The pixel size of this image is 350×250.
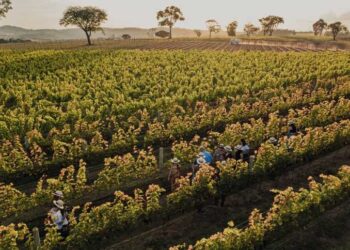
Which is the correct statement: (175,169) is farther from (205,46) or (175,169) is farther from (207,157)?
(205,46)

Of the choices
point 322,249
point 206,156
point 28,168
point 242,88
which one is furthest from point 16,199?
point 242,88

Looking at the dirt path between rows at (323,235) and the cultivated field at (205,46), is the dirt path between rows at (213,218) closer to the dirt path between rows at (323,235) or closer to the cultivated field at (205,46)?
the dirt path between rows at (323,235)

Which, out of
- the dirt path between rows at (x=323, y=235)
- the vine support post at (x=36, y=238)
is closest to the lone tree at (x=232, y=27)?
the dirt path between rows at (x=323, y=235)

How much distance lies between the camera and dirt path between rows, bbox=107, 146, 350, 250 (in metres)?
12.8

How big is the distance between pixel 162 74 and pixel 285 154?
1059 inches

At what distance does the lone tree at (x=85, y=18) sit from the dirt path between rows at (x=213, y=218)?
8873cm

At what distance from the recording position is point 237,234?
406 inches

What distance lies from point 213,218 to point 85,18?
309 feet

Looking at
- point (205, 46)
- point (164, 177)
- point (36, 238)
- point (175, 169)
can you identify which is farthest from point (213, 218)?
point (205, 46)

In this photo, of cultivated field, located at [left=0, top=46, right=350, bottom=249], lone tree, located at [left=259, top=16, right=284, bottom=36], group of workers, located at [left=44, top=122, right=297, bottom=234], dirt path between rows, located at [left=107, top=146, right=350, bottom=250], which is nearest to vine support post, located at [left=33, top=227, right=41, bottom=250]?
cultivated field, located at [left=0, top=46, right=350, bottom=249]

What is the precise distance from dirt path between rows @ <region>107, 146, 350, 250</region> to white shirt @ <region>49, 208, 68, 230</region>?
181 centimetres

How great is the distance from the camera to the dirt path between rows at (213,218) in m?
12.8

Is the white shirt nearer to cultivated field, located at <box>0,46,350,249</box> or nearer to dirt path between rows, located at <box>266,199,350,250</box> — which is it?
cultivated field, located at <box>0,46,350,249</box>

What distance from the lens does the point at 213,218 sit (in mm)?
14070
